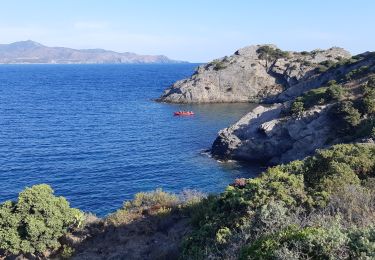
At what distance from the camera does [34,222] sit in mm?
23047

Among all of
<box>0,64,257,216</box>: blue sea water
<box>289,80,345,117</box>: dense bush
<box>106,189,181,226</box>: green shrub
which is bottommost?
<box>0,64,257,216</box>: blue sea water

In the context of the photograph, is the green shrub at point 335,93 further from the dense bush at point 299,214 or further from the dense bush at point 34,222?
the dense bush at point 34,222

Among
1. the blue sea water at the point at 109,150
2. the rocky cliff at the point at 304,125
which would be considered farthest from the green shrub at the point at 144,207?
the rocky cliff at the point at 304,125

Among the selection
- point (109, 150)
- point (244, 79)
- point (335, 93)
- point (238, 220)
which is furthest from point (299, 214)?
point (244, 79)

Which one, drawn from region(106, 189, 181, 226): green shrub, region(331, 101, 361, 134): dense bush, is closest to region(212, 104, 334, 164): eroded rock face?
region(331, 101, 361, 134): dense bush

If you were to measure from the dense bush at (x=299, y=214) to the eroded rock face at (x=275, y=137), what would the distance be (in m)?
27.7

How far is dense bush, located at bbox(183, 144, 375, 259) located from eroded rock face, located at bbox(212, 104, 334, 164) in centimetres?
2768

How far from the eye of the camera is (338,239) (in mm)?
11055

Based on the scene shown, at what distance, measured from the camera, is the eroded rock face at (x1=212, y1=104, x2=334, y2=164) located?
50625mm

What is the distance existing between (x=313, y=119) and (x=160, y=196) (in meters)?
30.3

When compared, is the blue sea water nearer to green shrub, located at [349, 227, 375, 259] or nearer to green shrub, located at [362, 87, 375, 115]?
green shrub, located at [362, 87, 375, 115]

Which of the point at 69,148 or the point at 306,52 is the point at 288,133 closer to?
the point at 69,148

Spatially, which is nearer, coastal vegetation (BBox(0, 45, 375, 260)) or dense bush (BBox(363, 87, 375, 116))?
coastal vegetation (BBox(0, 45, 375, 260))

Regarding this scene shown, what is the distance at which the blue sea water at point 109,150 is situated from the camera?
45.8 m
